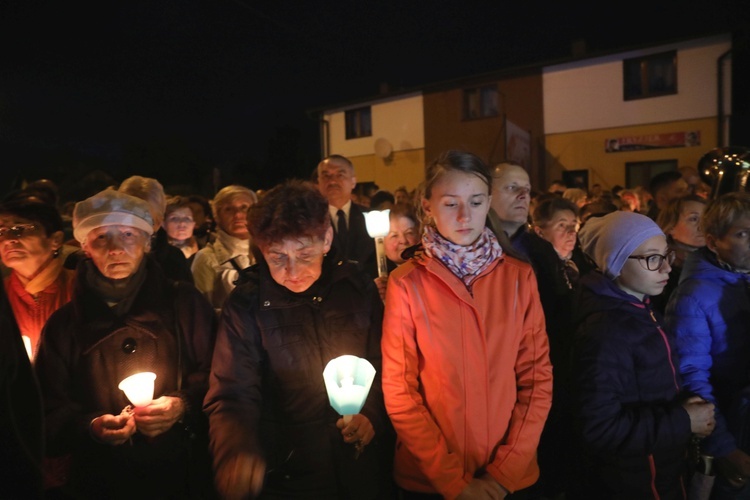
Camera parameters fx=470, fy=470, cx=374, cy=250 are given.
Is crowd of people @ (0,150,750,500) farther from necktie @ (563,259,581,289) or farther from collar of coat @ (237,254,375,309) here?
necktie @ (563,259,581,289)

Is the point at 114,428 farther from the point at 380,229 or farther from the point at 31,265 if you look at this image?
the point at 380,229

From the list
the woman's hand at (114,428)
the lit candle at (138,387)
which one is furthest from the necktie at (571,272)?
the woman's hand at (114,428)

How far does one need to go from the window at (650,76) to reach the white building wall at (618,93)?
0.19 meters

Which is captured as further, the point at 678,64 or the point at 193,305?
the point at 678,64

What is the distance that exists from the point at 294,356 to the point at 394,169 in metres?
23.8

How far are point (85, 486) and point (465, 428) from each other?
73.9 inches

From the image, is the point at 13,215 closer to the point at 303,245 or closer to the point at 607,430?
the point at 303,245

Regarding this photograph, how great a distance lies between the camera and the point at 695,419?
2.34 metres

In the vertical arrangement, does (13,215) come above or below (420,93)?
below

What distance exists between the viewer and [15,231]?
2.75m

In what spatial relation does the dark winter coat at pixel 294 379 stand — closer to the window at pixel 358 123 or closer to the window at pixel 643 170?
the window at pixel 643 170

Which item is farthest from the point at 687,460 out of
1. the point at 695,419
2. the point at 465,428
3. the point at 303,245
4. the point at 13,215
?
the point at 13,215

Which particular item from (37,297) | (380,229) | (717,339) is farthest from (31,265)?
(717,339)

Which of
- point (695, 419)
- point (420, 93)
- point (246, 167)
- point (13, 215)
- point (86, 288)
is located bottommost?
point (695, 419)
